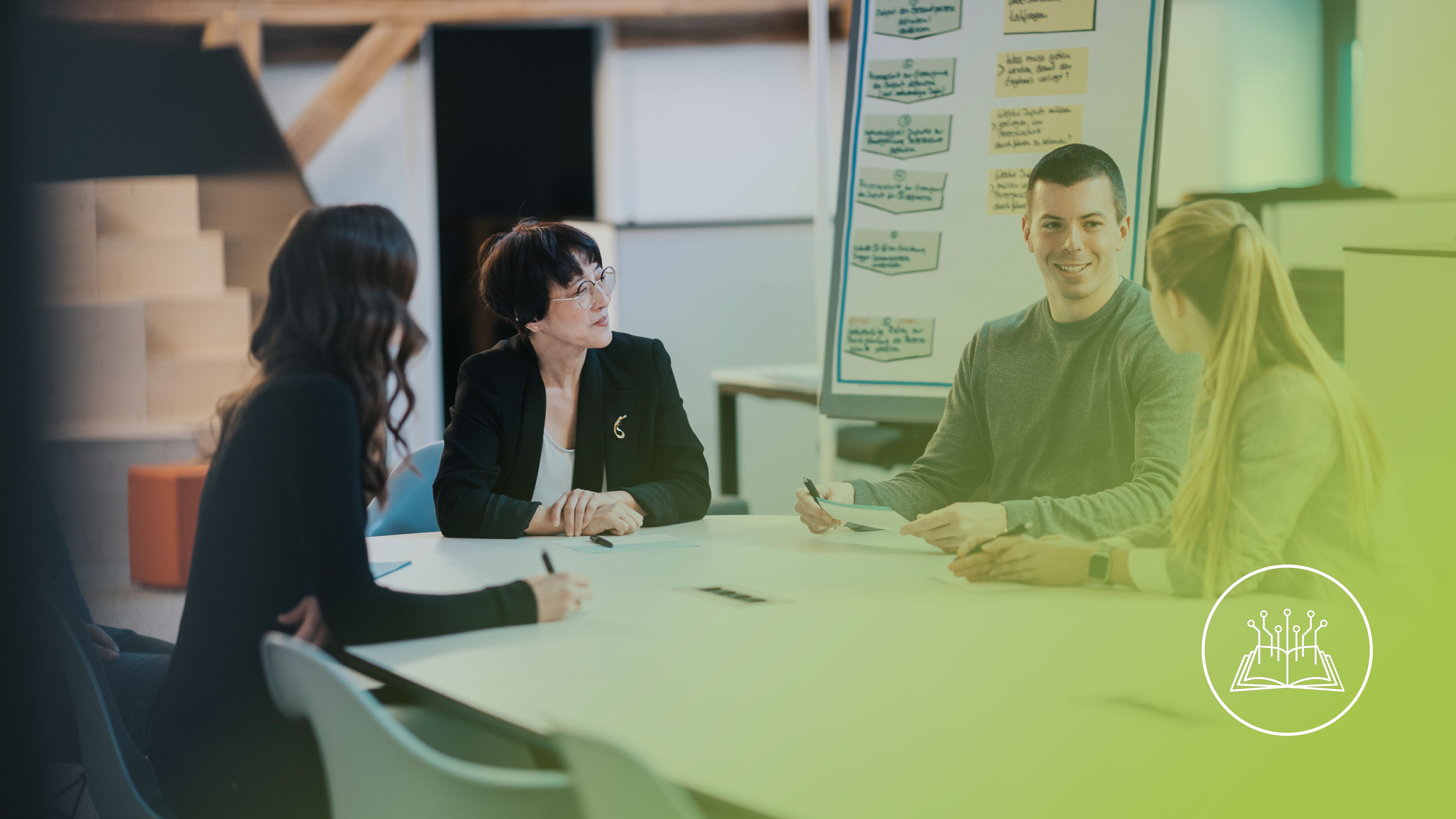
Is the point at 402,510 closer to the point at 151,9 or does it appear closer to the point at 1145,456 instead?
the point at 151,9

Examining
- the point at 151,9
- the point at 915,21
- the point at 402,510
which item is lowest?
the point at 402,510

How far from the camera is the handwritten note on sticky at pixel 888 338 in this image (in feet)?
5.29

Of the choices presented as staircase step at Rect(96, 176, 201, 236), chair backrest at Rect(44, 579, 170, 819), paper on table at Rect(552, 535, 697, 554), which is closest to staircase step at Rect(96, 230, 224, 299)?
staircase step at Rect(96, 176, 201, 236)

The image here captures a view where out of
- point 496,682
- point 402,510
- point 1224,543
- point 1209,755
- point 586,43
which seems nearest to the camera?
point 1209,755

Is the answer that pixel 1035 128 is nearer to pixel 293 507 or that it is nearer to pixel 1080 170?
pixel 1080 170

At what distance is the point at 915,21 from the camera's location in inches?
62.1

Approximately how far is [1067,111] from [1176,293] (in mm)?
469

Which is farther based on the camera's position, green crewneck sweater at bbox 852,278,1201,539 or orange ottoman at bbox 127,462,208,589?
green crewneck sweater at bbox 852,278,1201,539

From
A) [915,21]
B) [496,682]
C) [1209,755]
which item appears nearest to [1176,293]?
[1209,755]

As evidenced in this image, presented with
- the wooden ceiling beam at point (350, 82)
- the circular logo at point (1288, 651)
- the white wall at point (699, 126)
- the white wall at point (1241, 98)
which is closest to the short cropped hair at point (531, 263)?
the white wall at point (699, 126)

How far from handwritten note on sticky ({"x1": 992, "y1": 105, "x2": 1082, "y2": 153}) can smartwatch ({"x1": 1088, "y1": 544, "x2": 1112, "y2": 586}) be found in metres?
0.59

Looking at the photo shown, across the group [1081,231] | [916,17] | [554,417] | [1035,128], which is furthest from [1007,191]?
[554,417]

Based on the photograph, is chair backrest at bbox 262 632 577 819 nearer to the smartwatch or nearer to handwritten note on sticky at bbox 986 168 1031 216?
the smartwatch

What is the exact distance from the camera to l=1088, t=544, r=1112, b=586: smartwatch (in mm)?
1206
